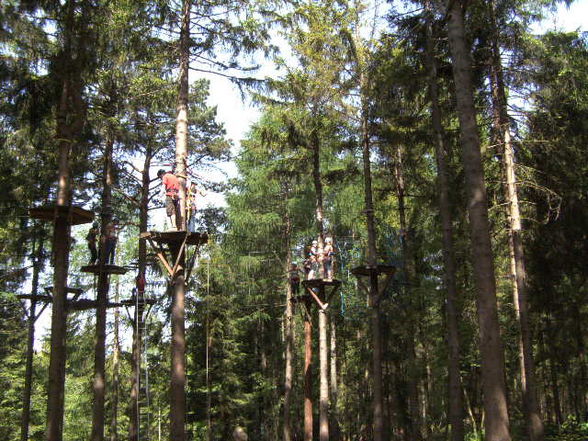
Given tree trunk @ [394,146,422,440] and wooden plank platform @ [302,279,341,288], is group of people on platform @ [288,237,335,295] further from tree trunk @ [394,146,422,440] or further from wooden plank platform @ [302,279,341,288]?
tree trunk @ [394,146,422,440]

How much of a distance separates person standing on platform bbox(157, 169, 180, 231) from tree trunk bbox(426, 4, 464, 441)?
5.64m

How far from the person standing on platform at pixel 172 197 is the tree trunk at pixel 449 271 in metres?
5.64

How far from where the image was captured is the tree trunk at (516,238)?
38.2ft

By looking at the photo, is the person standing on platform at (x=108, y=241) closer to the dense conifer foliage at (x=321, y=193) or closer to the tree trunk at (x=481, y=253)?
the dense conifer foliage at (x=321, y=193)

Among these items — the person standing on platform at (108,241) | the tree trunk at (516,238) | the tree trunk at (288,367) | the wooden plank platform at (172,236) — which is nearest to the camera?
the wooden plank platform at (172,236)

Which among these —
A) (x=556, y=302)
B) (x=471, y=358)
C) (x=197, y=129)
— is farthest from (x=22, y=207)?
(x=556, y=302)

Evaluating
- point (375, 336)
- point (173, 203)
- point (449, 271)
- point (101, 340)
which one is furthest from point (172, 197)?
point (375, 336)

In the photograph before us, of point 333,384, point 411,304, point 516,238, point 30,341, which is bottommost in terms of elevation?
point 333,384

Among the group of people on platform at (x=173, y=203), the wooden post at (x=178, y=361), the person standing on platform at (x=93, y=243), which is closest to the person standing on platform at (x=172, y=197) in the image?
the group of people on platform at (x=173, y=203)

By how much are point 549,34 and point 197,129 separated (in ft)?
→ 39.5

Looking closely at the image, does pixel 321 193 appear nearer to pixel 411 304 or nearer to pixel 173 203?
pixel 411 304

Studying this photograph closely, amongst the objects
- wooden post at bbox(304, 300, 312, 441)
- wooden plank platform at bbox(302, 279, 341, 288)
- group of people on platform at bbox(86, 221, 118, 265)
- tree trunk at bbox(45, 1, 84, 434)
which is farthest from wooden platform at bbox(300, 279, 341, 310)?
tree trunk at bbox(45, 1, 84, 434)

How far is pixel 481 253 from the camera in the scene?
6.39 meters

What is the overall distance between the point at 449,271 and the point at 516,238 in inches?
82.7
